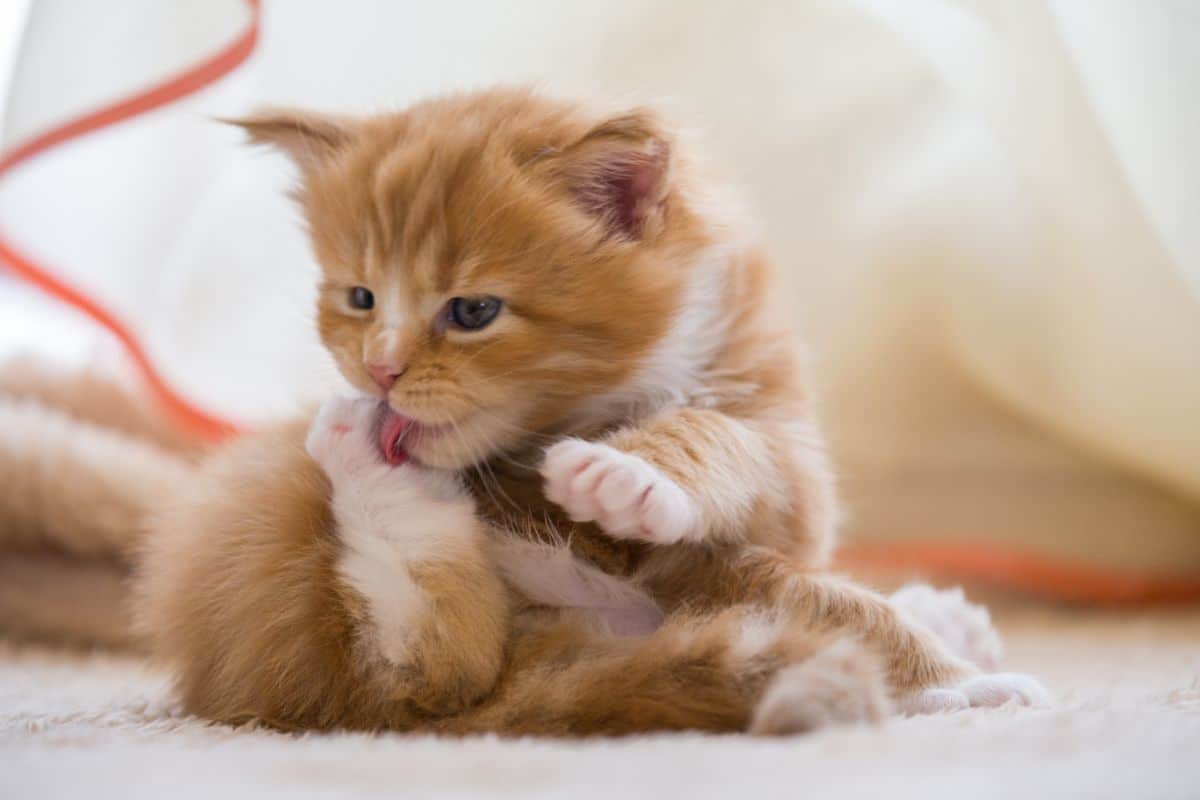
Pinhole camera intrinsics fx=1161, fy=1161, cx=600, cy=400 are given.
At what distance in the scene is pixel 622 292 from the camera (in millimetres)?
1069

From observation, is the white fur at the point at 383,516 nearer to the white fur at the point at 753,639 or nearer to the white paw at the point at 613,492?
the white paw at the point at 613,492

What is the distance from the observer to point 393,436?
1038 mm

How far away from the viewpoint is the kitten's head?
1.03 m

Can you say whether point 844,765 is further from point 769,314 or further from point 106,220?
point 106,220

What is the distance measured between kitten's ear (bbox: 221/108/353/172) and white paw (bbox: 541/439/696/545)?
466mm

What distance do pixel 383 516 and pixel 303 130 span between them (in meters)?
0.45

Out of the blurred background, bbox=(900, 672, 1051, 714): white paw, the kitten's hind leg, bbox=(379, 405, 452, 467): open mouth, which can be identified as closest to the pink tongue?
bbox=(379, 405, 452, 467): open mouth

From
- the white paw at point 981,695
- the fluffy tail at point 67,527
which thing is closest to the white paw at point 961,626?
the white paw at point 981,695

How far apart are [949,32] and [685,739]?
118 cm

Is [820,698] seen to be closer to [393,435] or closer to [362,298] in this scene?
[393,435]

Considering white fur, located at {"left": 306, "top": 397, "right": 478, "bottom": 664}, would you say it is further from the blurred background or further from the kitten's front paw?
the blurred background

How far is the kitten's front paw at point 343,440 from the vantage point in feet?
3.28

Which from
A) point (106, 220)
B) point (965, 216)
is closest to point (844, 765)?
point (965, 216)

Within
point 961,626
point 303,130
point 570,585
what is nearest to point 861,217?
point 961,626
